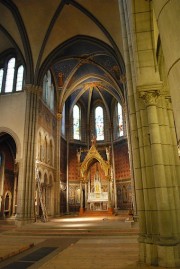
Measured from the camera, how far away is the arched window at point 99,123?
93.1 ft

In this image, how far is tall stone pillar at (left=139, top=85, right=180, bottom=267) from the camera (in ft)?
14.8

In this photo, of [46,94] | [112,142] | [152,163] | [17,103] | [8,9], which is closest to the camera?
[152,163]

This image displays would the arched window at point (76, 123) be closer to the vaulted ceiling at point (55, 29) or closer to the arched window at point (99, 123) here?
the arched window at point (99, 123)

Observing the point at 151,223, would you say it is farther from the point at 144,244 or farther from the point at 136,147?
the point at 136,147

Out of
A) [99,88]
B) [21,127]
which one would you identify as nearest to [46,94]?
[21,127]

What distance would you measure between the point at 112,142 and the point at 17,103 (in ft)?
44.6

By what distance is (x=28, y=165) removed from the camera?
1461cm

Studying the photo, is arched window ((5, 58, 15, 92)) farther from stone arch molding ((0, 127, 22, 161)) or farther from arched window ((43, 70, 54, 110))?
stone arch molding ((0, 127, 22, 161))

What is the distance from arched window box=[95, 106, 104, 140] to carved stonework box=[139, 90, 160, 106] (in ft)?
74.3

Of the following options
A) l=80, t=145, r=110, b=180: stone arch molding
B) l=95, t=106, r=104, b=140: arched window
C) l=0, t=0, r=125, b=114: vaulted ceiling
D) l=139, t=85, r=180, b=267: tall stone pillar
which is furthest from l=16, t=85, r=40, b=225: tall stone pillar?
l=95, t=106, r=104, b=140: arched window

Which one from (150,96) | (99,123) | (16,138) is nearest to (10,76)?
(16,138)

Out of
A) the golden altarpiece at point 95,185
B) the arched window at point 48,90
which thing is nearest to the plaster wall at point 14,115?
the arched window at point 48,90

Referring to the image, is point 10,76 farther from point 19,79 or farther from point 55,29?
point 55,29

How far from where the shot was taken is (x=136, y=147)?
5777 mm
